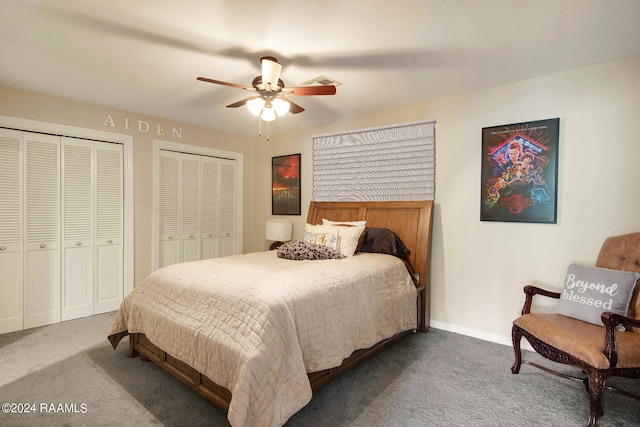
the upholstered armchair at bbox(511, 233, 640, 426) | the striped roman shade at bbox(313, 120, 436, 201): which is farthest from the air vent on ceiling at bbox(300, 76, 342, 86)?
the upholstered armchair at bbox(511, 233, 640, 426)

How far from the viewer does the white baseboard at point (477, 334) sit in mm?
2937

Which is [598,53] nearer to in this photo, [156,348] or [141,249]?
[156,348]

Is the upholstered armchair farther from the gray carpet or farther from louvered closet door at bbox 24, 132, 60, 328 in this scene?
louvered closet door at bbox 24, 132, 60, 328

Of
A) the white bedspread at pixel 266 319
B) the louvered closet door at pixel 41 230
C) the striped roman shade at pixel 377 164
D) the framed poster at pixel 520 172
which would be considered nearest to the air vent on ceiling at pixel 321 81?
the striped roman shade at pixel 377 164

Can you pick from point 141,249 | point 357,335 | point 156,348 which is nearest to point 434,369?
point 357,335

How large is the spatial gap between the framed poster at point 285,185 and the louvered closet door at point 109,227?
2038 millimetres

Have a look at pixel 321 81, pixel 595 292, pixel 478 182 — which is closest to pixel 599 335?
pixel 595 292

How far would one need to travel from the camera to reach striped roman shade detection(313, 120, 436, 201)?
11.6 ft

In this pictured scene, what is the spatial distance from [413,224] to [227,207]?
9.65ft

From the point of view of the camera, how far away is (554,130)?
2.78m

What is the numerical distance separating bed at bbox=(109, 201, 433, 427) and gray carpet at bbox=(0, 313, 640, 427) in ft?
0.43

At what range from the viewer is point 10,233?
3260mm

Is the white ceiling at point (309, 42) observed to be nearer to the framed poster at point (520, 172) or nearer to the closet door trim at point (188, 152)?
the framed poster at point (520, 172)

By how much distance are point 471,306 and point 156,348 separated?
288 centimetres
